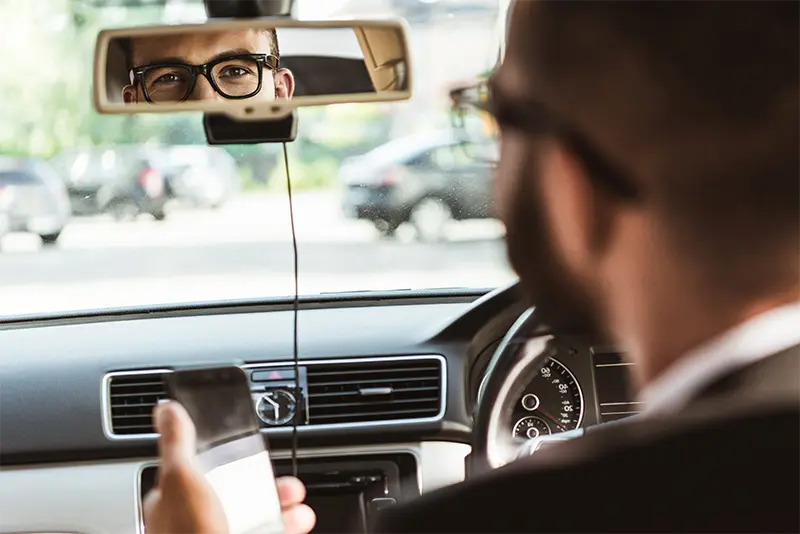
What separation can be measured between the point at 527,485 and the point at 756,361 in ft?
0.90

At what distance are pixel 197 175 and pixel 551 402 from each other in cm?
314

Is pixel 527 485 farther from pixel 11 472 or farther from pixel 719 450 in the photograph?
pixel 11 472

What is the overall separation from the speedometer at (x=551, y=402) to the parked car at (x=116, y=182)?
2.54 m

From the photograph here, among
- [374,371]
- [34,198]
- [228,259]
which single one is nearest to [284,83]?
[374,371]

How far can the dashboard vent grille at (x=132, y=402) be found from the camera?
3.85m

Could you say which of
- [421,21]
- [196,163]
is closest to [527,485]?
[421,21]

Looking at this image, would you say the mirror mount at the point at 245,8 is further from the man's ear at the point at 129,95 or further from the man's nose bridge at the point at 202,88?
the man's nose bridge at the point at 202,88

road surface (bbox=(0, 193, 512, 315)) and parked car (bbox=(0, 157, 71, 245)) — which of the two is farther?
parked car (bbox=(0, 157, 71, 245))

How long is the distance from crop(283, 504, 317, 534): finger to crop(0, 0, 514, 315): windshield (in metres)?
1.52

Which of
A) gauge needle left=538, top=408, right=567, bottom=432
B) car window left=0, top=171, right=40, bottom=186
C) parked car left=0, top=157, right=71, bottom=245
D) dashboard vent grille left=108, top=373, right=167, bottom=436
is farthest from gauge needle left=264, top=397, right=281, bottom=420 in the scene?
car window left=0, top=171, right=40, bottom=186

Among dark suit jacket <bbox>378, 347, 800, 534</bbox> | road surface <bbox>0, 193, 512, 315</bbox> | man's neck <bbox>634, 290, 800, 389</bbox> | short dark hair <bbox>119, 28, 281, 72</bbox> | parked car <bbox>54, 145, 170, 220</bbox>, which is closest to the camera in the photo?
dark suit jacket <bbox>378, 347, 800, 534</bbox>

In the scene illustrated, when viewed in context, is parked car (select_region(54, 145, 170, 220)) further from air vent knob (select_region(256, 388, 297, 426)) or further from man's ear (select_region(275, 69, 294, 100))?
man's ear (select_region(275, 69, 294, 100))

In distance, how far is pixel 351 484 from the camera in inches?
157

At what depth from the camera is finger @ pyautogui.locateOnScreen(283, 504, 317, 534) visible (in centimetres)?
275
